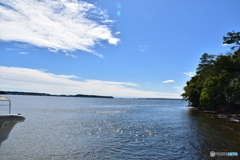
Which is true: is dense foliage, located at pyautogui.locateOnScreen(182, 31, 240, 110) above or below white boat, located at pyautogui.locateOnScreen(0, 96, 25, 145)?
above

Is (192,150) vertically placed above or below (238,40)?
below

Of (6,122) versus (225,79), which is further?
(225,79)

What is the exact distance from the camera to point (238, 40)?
35.6 metres

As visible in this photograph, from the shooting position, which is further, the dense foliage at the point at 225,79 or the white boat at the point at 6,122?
the dense foliage at the point at 225,79

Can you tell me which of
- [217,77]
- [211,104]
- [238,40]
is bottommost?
[211,104]

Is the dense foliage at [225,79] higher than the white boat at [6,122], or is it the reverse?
the dense foliage at [225,79]

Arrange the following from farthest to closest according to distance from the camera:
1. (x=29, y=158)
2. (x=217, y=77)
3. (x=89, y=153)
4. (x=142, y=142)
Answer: (x=217, y=77), (x=142, y=142), (x=89, y=153), (x=29, y=158)

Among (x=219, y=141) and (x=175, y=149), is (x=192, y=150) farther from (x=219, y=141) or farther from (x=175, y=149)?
(x=219, y=141)

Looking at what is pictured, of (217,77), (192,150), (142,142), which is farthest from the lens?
(217,77)

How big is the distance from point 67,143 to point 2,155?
16.5 ft

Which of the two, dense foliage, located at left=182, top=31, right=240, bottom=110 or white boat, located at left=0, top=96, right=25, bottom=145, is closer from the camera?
white boat, located at left=0, top=96, right=25, bottom=145

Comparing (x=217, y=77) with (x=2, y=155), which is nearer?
(x=2, y=155)

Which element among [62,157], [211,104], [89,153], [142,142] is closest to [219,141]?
[142,142]

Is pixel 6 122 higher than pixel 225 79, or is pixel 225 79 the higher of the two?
pixel 225 79
